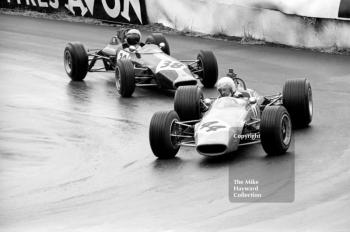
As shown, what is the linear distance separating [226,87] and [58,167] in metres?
2.63

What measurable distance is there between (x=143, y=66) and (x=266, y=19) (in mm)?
5057

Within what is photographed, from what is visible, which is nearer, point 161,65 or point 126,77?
point 126,77

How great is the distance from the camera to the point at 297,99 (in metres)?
15.0

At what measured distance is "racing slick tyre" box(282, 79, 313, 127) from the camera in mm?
14992

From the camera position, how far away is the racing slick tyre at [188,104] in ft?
49.0

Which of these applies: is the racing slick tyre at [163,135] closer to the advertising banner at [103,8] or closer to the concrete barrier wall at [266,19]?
the concrete barrier wall at [266,19]

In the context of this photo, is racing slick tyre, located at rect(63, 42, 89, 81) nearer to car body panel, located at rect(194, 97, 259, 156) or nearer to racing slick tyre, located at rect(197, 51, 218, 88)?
racing slick tyre, located at rect(197, 51, 218, 88)

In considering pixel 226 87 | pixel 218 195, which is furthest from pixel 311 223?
pixel 226 87

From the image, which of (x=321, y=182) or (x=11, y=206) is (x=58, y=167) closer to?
(x=11, y=206)

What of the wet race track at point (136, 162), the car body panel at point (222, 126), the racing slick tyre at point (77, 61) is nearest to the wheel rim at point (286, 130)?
the wet race track at point (136, 162)

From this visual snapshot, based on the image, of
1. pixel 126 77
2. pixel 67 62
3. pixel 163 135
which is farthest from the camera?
pixel 67 62

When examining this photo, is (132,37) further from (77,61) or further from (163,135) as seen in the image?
(163,135)

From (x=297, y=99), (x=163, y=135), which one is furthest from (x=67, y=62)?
(x=163, y=135)

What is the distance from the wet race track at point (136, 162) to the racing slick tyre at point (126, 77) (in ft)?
0.60
